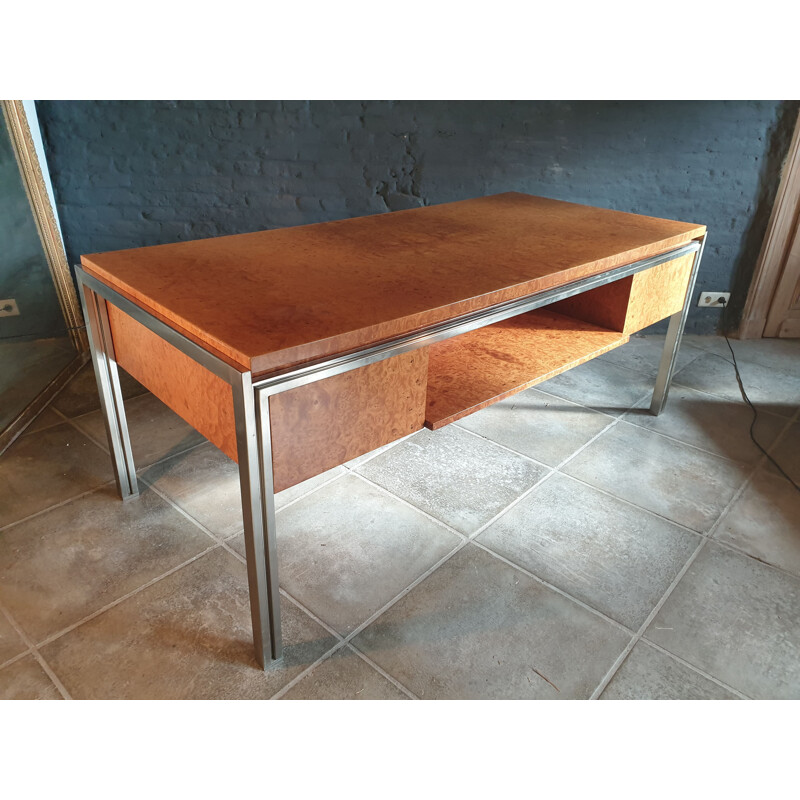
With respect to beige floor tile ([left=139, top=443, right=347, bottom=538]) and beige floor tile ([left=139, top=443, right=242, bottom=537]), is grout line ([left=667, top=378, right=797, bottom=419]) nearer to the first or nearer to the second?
beige floor tile ([left=139, top=443, right=347, bottom=538])

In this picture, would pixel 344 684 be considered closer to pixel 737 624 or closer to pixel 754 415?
pixel 737 624

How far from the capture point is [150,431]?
8.76 ft

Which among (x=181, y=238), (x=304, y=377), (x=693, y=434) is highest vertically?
(x=304, y=377)

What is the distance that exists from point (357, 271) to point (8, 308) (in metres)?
1.70

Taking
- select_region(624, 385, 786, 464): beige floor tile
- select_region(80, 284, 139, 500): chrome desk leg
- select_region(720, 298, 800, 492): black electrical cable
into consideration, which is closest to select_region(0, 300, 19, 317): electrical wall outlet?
select_region(80, 284, 139, 500): chrome desk leg

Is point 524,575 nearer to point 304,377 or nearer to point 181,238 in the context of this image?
point 304,377

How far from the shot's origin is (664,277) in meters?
2.46

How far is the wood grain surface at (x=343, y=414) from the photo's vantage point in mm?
1433

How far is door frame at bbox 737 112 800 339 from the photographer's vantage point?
3.42m

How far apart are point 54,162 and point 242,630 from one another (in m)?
2.48


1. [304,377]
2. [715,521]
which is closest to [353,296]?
[304,377]

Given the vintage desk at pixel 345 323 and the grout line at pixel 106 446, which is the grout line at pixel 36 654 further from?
the grout line at pixel 106 446

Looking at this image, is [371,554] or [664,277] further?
[664,277]

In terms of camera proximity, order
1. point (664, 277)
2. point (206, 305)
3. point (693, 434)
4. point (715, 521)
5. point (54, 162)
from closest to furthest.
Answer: point (206, 305) < point (715, 521) < point (664, 277) < point (693, 434) < point (54, 162)
